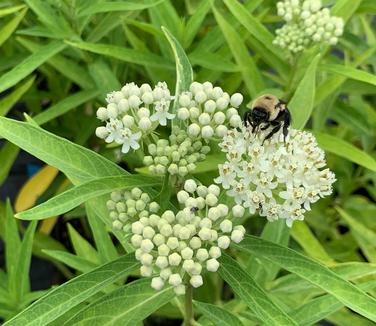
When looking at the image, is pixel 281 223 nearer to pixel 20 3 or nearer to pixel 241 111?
pixel 241 111

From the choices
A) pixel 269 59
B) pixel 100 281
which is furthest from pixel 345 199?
pixel 100 281

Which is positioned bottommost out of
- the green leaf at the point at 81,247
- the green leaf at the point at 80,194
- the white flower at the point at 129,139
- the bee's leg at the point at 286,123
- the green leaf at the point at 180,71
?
the green leaf at the point at 81,247

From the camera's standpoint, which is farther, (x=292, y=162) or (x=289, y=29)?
(x=289, y=29)

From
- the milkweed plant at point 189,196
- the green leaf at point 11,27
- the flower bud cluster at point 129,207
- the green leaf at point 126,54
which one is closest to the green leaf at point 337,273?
the milkweed plant at point 189,196

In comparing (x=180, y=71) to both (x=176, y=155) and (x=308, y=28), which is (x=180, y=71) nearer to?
(x=176, y=155)

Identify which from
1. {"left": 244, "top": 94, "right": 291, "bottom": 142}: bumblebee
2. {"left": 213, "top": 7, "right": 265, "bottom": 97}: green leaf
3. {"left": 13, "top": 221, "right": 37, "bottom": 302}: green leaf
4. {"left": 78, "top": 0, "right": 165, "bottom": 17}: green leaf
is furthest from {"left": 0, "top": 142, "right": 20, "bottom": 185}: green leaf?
{"left": 244, "top": 94, "right": 291, "bottom": 142}: bumblebee

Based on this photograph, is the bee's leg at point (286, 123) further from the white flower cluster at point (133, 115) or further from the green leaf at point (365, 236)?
the green leaf at point (365, 236)

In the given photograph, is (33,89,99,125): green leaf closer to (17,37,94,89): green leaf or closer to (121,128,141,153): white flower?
(17,37,94,89): green leaf
